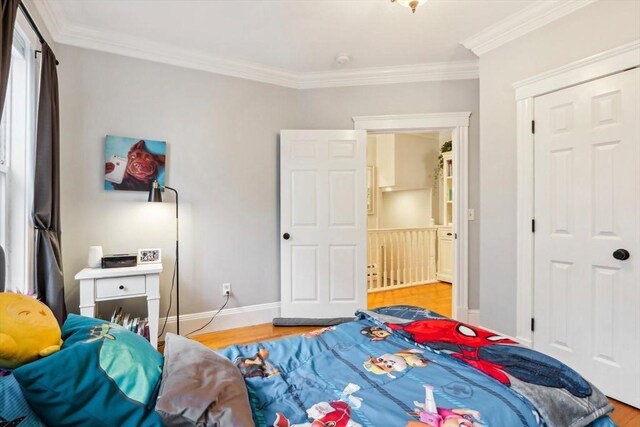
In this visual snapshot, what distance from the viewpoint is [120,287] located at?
2.33 m

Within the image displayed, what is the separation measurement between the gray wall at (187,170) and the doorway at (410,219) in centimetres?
196

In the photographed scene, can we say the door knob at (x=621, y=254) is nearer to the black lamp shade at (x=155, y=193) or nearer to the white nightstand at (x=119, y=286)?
the white nightstand at (x=119, y=286)

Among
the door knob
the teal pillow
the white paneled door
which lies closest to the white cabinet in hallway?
the white paneled door

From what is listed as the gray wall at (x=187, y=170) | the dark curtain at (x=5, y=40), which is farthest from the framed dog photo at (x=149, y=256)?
the dark curtain at (x=5, y=40)

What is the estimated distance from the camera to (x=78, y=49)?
258cm

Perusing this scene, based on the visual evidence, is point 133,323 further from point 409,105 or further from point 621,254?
point 621,254

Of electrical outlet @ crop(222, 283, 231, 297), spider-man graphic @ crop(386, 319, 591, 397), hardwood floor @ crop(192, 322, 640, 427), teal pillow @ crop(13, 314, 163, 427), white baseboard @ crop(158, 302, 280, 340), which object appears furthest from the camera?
electrical outlet @ crop(222, 283, 231, 297)

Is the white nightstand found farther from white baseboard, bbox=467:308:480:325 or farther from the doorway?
white baseboard, bbox=467:308:480:325

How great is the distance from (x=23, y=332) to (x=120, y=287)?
5.62 feet

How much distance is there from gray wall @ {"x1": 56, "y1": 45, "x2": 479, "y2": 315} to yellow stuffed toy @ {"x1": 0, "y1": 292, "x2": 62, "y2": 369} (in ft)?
6.72

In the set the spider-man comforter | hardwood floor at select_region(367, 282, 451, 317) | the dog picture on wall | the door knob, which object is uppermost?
the dog picture on wall

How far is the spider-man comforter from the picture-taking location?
3.11ft

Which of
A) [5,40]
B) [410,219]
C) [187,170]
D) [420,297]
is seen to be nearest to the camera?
[5,40]

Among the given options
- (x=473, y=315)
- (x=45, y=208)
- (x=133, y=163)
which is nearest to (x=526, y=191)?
(x=473, y=315)
